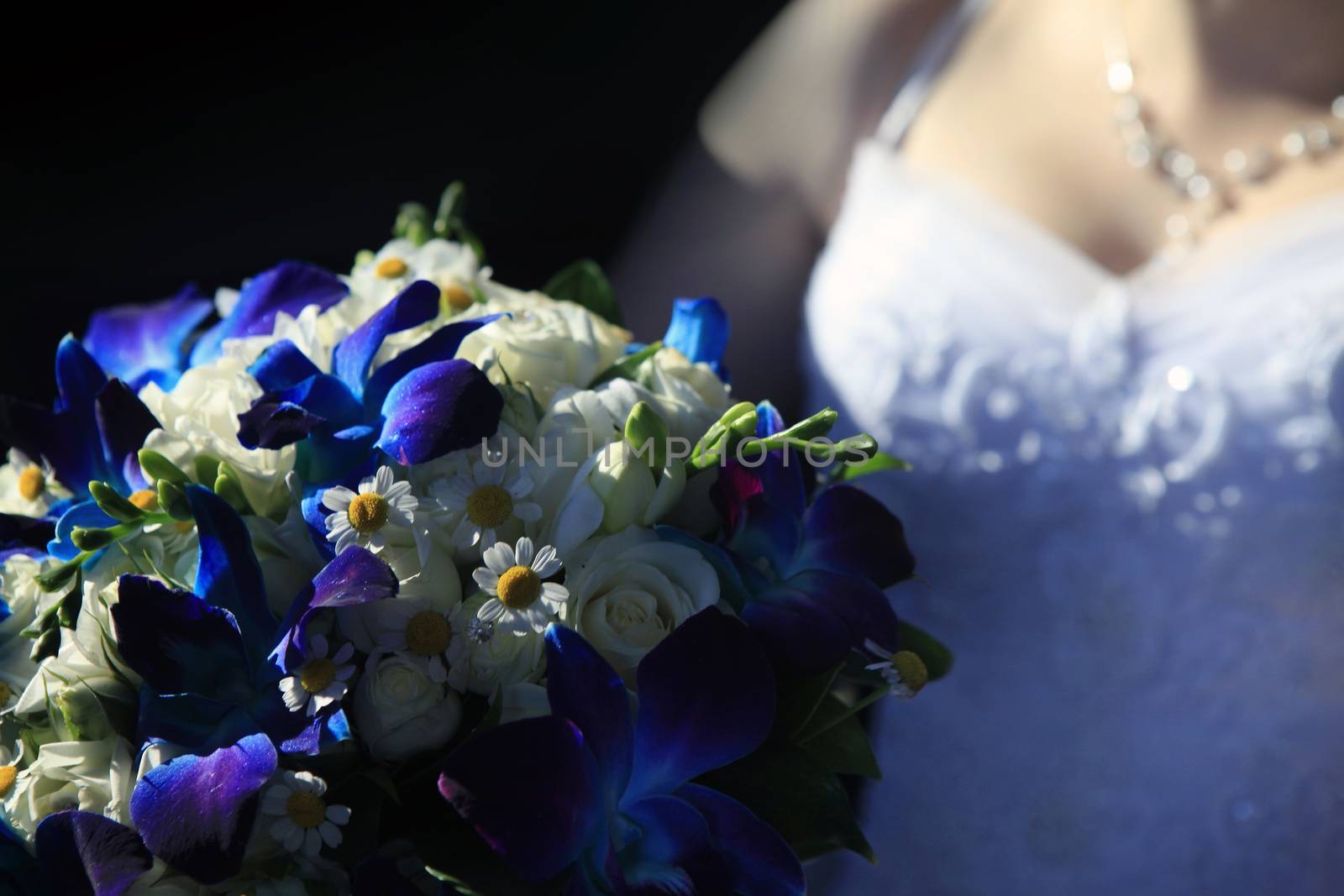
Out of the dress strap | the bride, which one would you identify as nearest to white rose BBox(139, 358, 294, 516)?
the bride

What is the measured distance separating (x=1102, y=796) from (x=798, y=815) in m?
0.49

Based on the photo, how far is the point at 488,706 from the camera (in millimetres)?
322

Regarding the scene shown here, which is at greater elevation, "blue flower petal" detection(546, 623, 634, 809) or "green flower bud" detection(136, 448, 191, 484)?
"green flower bud" detection(136, 448, 191, 484)

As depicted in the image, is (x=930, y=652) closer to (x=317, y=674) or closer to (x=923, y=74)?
(x=317, y=674)

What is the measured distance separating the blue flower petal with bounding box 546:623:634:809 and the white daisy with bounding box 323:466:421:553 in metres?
0.06

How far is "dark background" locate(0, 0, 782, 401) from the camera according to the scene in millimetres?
1170

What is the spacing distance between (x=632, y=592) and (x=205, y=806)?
0.13 meters

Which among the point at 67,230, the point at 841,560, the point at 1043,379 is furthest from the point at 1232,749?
the point at 67,230

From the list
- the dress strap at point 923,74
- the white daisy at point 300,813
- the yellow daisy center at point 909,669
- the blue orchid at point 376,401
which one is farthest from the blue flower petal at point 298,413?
the dress strap at point 923,74

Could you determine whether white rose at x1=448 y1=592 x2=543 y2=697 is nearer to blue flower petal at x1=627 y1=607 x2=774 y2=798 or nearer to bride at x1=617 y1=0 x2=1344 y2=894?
blue flower petal at x1=627 y1=607 x2=774 y2=798

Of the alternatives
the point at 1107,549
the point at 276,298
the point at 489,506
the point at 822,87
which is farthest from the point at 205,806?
the point at 822,87

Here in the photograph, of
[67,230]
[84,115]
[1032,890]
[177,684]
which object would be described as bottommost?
[1032,890]

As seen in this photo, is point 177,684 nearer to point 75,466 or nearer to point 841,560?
point 75,466

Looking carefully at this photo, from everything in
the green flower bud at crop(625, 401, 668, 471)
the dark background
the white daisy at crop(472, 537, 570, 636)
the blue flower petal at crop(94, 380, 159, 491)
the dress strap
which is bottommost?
the dark background
